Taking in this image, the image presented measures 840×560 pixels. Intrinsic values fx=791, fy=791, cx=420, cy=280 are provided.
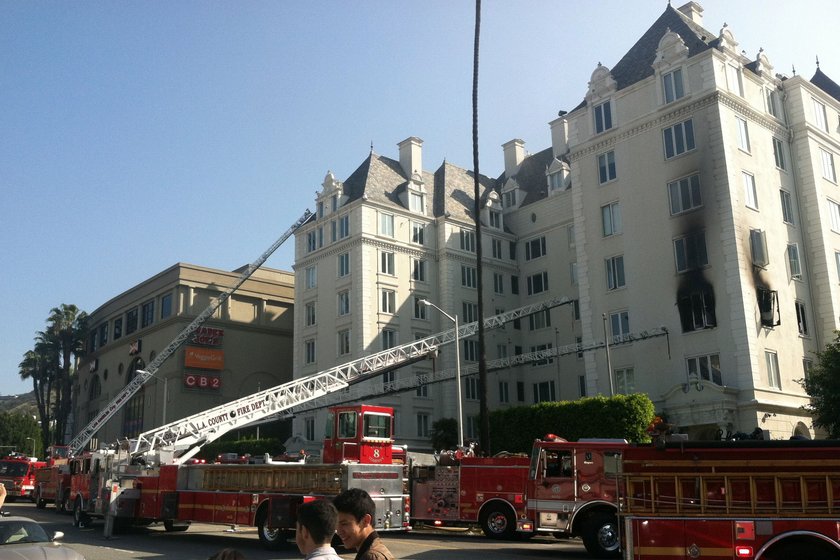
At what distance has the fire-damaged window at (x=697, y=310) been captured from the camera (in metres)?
42.0

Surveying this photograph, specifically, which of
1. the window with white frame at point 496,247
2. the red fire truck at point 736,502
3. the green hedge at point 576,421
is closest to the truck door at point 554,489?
the red fire truck at point 736,502

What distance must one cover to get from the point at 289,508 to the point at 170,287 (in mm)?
59714

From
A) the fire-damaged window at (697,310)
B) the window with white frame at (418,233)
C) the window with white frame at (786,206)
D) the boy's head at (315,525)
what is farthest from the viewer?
the window with white frame at (418,233)

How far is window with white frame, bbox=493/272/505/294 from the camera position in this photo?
2569 inches

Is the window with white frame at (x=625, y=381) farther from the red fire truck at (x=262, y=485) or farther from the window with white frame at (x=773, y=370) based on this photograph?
the red fire truck at (x=262, y=485)

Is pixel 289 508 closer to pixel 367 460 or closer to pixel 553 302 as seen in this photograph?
pixel 367 460

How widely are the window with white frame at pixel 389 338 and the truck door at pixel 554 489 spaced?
3739 centimetres

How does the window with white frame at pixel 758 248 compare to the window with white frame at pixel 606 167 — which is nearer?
the window with white frame at pixel 758 248

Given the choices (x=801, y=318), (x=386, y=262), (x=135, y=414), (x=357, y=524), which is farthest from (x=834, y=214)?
(x=135, y=414)

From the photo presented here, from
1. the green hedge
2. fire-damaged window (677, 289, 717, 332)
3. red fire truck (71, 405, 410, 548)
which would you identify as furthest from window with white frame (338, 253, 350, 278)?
red fire truck (71, 405, 410, 548)

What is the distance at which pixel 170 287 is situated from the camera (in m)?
77.0

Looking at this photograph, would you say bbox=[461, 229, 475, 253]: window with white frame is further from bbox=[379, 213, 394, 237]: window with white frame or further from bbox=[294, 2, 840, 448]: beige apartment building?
bbox=[379, 213, 394, 237]: window with white frame

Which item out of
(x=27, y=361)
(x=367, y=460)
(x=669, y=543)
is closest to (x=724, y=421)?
(x=367, y=460)

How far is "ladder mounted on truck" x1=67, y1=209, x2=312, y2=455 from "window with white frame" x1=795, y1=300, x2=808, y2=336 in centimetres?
3846
